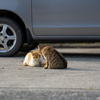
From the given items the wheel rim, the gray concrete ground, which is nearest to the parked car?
the wheel rim

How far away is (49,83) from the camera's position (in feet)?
12.5

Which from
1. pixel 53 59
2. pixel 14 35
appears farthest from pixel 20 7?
pixel 53 59

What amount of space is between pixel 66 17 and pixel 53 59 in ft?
5.39

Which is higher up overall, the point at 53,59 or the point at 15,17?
the point at 15,17

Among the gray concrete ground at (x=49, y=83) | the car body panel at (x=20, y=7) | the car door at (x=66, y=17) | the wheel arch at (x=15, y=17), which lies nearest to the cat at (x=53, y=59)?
the gray concrete ground at (x=49, y=83)

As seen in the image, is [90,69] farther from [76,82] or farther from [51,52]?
[76,82]

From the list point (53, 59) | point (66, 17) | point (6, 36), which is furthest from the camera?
point (6, 36)

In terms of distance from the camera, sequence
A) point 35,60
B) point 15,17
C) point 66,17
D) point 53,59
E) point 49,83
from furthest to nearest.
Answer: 1. point 15,17
2. point 66,17
3. point 35,60
4. point 53,59
5. point 49,83

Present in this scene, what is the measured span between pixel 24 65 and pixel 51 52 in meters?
0.70

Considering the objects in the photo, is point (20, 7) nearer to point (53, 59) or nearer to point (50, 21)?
point (50, 21)

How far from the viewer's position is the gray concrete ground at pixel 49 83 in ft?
10.5

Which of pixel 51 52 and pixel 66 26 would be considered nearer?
pixel 51 52

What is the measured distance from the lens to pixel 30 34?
6.35 metres

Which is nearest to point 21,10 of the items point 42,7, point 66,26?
point 42,7
